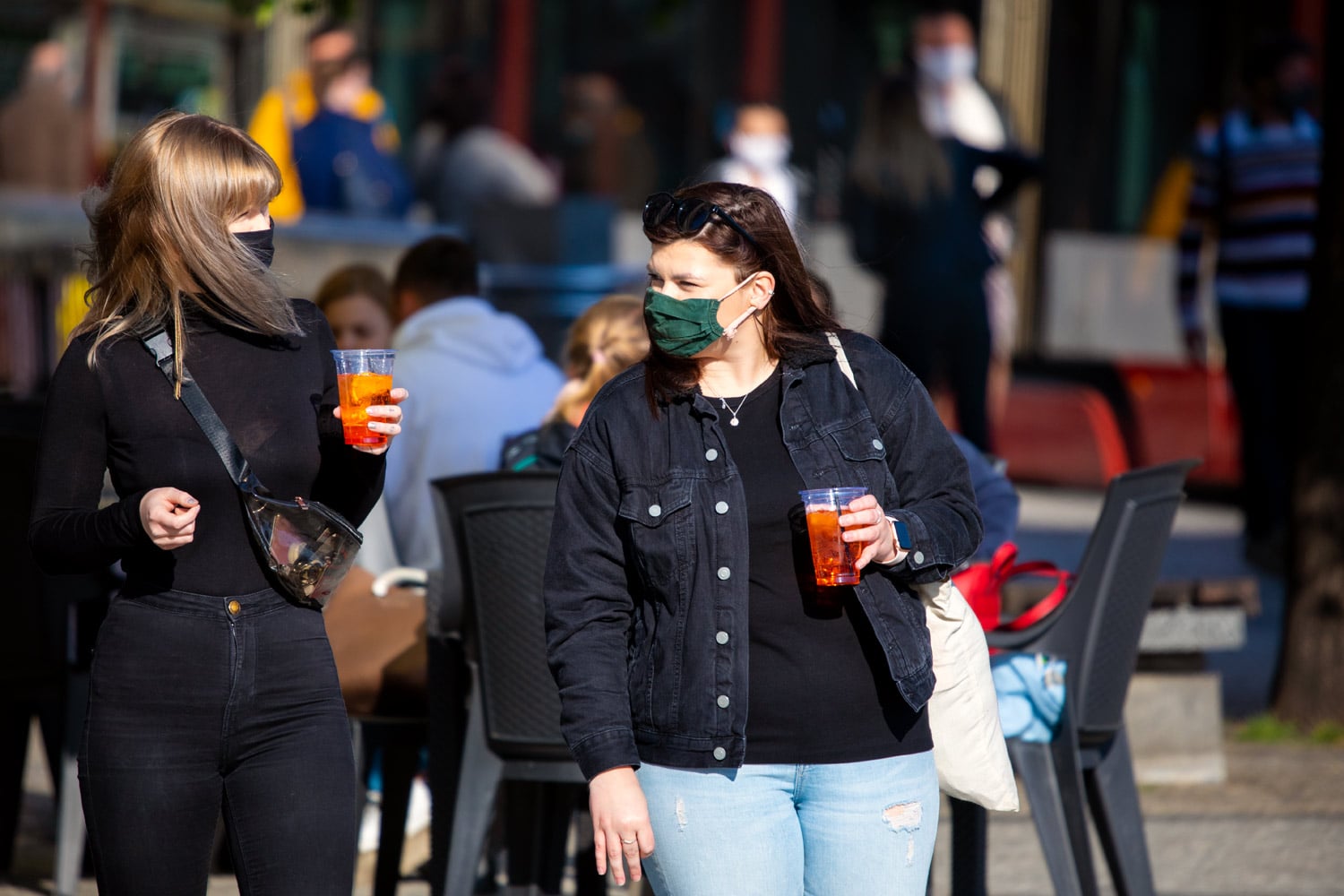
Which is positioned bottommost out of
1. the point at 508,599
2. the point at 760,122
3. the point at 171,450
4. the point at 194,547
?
the point at 508,599

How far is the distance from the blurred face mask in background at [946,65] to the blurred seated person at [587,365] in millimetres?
5853

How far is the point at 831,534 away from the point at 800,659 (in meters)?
0.22

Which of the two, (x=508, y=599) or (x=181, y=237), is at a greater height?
(x=181, y=237)

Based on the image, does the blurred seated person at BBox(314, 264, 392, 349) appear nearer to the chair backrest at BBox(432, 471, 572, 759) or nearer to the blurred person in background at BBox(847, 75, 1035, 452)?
the chair backrest at BBox(432, 471, 572, 759)

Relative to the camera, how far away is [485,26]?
1539cm

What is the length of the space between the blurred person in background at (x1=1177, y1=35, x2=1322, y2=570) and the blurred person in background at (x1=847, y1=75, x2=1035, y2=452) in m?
1.31

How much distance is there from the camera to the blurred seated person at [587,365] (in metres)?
4.47

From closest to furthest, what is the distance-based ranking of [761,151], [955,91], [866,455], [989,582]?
1. [866,455]
2. [989,582]
3. [955,91]
4. [761,151]

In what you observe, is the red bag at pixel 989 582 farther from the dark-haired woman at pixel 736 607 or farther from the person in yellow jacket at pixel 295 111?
the person in yellow jacket at pixel 295 111

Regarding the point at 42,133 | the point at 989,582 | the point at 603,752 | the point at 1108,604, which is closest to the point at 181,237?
the point at 603,752

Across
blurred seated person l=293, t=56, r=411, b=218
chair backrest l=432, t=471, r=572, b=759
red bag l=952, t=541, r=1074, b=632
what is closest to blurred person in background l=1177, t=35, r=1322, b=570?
blurred seated person l=293, t=56, r=411, b=218

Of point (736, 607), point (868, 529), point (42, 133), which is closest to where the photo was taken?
point (868, 529)

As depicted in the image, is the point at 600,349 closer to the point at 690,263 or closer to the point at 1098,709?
the point at 1098,709

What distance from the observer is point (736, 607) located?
2.63 metres
